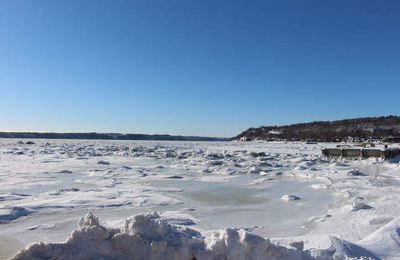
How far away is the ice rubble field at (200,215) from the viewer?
12.6 feet

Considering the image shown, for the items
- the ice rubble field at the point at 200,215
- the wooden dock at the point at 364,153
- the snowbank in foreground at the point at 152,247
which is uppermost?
the wooden dock at the point at 364,153

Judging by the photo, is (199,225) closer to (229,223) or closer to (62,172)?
(229,223)

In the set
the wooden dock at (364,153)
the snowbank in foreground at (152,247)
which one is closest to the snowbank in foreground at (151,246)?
the snowbank in foreground at (152,247)

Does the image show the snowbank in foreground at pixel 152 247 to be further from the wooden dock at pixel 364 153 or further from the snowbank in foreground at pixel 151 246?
the wooden dock at pixel 364 153

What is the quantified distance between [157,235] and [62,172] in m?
11.4

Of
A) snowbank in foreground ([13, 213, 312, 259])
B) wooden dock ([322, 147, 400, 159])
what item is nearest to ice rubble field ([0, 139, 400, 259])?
snowbank in foreground ([13, 213, 312, 259])

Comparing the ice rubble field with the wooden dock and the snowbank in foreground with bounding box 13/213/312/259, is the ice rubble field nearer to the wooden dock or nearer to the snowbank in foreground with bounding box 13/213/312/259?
the snowbank in foreground with bounding box 13/213/312/259

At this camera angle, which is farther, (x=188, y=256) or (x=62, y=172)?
(x=62, y=172)

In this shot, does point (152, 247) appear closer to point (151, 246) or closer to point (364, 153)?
point (151, 246)

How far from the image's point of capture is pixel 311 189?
34.7 feet

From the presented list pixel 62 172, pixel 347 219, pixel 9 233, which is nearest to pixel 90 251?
pixel 9 233

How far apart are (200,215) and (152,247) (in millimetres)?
3469

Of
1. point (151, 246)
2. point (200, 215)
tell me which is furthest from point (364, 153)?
point (151, 246)

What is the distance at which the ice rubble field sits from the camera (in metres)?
3.84
